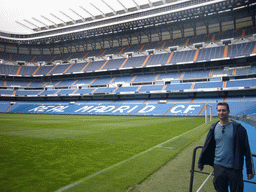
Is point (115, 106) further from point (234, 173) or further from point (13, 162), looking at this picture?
point (234, 173)

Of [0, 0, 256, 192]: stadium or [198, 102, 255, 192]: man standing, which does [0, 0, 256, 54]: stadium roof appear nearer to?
[0, 0, 256, 192]: stadium

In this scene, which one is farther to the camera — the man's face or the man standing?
the man's face

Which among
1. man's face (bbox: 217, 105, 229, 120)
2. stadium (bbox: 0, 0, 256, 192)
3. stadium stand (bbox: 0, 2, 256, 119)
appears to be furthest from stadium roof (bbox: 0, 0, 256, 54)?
man's face (bbox: 217, 105, 229, 120)

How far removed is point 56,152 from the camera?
6094 millimetres

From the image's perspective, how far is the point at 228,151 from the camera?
2426mm

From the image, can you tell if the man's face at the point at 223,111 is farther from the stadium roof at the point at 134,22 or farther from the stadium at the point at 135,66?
the stadium roof at the point at 134,22

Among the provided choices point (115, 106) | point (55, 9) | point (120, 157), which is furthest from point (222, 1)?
point (120, 157)

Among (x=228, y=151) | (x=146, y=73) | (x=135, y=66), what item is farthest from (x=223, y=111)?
(x=146, y=73)

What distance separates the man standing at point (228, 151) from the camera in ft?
7.63

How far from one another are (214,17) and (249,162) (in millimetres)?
43506

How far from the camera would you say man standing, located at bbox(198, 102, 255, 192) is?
2324 mm

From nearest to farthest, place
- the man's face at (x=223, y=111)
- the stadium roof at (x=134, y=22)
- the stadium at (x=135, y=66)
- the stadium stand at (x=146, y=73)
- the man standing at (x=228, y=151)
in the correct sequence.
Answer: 1. the man standing at (x=228, y=151)
2. the man's face at (x=223, y=111)
3. the stadium at (x=135, y=66)
4. the stadium stand at (x=146, y=73)
5. the stadium roof at (x=134, y=22)

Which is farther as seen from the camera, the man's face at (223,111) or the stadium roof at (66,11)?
the stadium roof at (66,11)

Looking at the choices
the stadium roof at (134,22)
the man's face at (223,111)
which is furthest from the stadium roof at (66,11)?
the man's face at (223,111)
